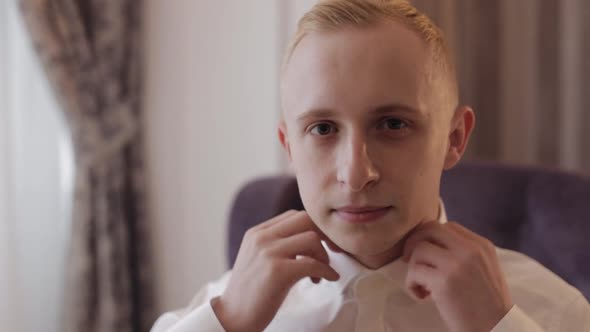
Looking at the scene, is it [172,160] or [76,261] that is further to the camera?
[172,160]

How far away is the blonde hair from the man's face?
12mm

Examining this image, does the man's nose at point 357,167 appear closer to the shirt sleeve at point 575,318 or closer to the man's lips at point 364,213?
the man's lips at point 364,213

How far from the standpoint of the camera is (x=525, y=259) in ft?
3.55

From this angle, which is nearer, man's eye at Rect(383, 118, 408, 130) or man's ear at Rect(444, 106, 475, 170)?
man's eye at Rect(383, 118, 408, 130)

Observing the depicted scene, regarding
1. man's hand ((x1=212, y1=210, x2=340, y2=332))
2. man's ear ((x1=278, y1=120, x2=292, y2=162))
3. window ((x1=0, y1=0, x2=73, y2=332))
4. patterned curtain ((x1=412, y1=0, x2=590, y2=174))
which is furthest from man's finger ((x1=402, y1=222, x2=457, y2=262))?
window ((x1=0, y1=0, x2=73, y2=332))

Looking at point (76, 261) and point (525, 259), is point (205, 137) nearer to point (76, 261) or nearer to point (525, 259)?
point (76, 261)

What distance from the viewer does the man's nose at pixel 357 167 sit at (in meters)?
0.78

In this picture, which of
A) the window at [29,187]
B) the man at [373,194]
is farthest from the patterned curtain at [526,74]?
the window at [29,187]

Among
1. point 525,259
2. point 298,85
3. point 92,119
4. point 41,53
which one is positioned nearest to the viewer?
point 298,85

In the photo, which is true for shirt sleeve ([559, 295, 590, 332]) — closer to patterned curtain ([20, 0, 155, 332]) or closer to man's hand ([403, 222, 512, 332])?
man's hand ([403, 222, 512, 332])

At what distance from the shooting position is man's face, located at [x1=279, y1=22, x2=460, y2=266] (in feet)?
2.64

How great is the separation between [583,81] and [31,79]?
156 cm

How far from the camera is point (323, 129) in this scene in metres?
0.85

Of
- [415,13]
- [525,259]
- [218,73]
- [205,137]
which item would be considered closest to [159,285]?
[205,137]
